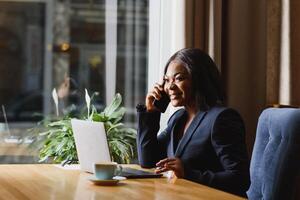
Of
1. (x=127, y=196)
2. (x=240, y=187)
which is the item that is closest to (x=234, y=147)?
(x=240, y=187)

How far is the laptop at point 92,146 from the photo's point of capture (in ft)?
6.86

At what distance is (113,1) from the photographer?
11.3 ft

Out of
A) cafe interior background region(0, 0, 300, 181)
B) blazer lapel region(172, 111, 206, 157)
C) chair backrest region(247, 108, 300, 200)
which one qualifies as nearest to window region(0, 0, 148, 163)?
cafe interior background region(0, 0, 300, 181)

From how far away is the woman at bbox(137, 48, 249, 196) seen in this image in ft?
7.22

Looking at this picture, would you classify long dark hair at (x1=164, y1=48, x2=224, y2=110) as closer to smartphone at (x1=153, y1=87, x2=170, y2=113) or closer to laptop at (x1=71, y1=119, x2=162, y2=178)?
smartphone at (x1=153, y1=87, x2=170, y2=113)

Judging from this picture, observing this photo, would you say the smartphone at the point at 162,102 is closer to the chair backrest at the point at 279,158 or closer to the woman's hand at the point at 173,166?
the woman's hand at the point at 173,166

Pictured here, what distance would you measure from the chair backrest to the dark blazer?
319mm

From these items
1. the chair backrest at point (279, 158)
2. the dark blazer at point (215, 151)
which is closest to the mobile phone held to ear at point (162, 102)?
the dark blazer at point (215, 151)

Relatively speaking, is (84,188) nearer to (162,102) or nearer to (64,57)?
(162,102)

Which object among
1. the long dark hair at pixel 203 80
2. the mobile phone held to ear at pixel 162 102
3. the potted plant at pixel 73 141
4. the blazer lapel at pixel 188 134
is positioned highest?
the long dark hair at pixel 203 80

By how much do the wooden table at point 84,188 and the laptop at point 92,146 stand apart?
0.21 feet

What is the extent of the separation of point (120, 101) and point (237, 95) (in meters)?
0.67

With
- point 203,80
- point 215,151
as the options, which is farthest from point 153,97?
point 215,151

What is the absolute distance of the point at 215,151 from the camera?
7.61 feet
